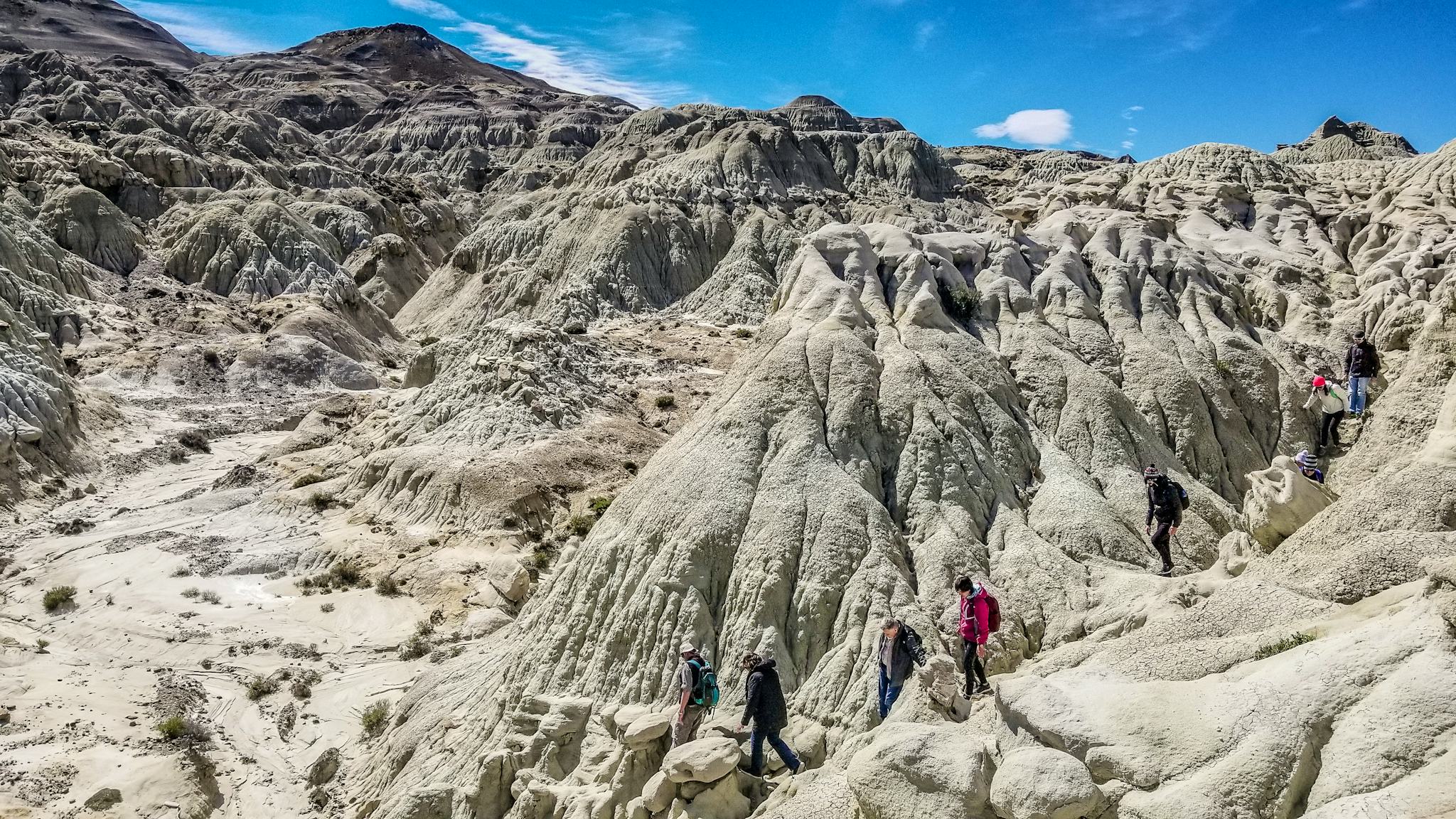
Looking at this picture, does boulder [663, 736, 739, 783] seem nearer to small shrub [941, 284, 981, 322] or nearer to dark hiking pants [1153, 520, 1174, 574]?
dark hiking pants [1153, 520, 1174, 574]

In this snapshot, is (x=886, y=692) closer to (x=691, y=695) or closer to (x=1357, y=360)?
(x=691, y=695)

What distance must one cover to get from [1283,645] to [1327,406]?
37.9 feet

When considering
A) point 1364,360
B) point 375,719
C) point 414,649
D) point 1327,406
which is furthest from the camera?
point 414,649

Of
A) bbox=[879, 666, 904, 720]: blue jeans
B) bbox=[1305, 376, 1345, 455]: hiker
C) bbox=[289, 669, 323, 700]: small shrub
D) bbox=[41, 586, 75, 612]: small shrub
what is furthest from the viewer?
bbox=[41, 586, 75, 612]: small shrub

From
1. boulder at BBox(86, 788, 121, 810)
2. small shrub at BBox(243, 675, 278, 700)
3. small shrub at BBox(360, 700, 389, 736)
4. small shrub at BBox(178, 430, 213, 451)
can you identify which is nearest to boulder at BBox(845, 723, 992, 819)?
small shrub at BBox(360, 700, 389, 736)

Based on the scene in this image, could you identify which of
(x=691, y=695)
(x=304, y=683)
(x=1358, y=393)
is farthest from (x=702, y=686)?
(x=1358, y=393)

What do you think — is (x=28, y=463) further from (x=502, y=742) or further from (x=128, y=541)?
(x=502, y=742)

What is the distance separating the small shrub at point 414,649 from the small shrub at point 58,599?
9.51 metres

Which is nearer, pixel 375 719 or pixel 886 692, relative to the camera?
pixel 886 692

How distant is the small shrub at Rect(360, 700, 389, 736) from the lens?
1788 cm

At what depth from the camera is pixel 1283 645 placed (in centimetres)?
758

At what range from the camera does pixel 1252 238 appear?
29922 mm

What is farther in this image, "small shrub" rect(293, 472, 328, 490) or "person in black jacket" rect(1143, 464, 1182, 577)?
"small shrub" rect(293, 472, 328, 490)

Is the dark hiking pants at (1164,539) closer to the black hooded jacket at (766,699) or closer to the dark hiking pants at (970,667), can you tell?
the dark hiking pants at (970,667)
